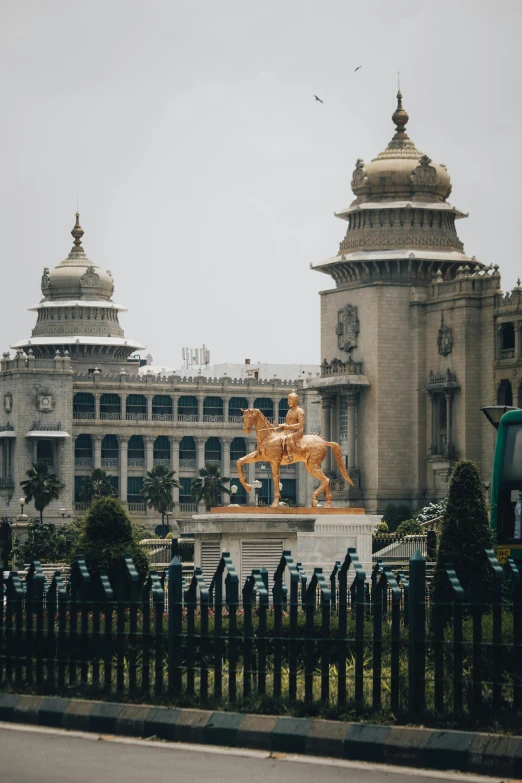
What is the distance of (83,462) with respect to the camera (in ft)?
429

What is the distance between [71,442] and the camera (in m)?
129

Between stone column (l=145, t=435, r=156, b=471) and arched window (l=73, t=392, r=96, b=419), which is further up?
arched window (l=73, t=392, r=96, b=419)

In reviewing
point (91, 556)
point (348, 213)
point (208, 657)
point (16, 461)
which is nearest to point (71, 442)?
point (16, 461)

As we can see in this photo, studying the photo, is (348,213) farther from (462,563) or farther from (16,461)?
(462,563)

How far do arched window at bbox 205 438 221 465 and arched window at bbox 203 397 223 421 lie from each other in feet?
5.43

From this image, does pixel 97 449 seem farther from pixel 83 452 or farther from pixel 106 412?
pixel 106 412


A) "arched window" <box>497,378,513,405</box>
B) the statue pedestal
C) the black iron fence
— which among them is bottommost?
the black iron fence

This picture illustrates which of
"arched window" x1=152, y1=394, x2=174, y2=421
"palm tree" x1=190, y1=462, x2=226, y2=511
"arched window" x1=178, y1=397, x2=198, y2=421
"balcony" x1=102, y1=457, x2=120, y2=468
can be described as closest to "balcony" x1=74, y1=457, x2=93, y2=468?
"balcony" x1=102, y1=457, x2=120, y2=468

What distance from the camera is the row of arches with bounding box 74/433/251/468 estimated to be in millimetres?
131250

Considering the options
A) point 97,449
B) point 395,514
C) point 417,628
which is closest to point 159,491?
point 97,449

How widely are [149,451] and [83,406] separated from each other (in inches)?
220

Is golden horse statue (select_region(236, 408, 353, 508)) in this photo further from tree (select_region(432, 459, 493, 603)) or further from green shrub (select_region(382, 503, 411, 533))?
green shrub (select_region(382, 503, 411, 533))

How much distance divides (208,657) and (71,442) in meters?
110

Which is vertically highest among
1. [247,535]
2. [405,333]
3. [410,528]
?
[405,333]
